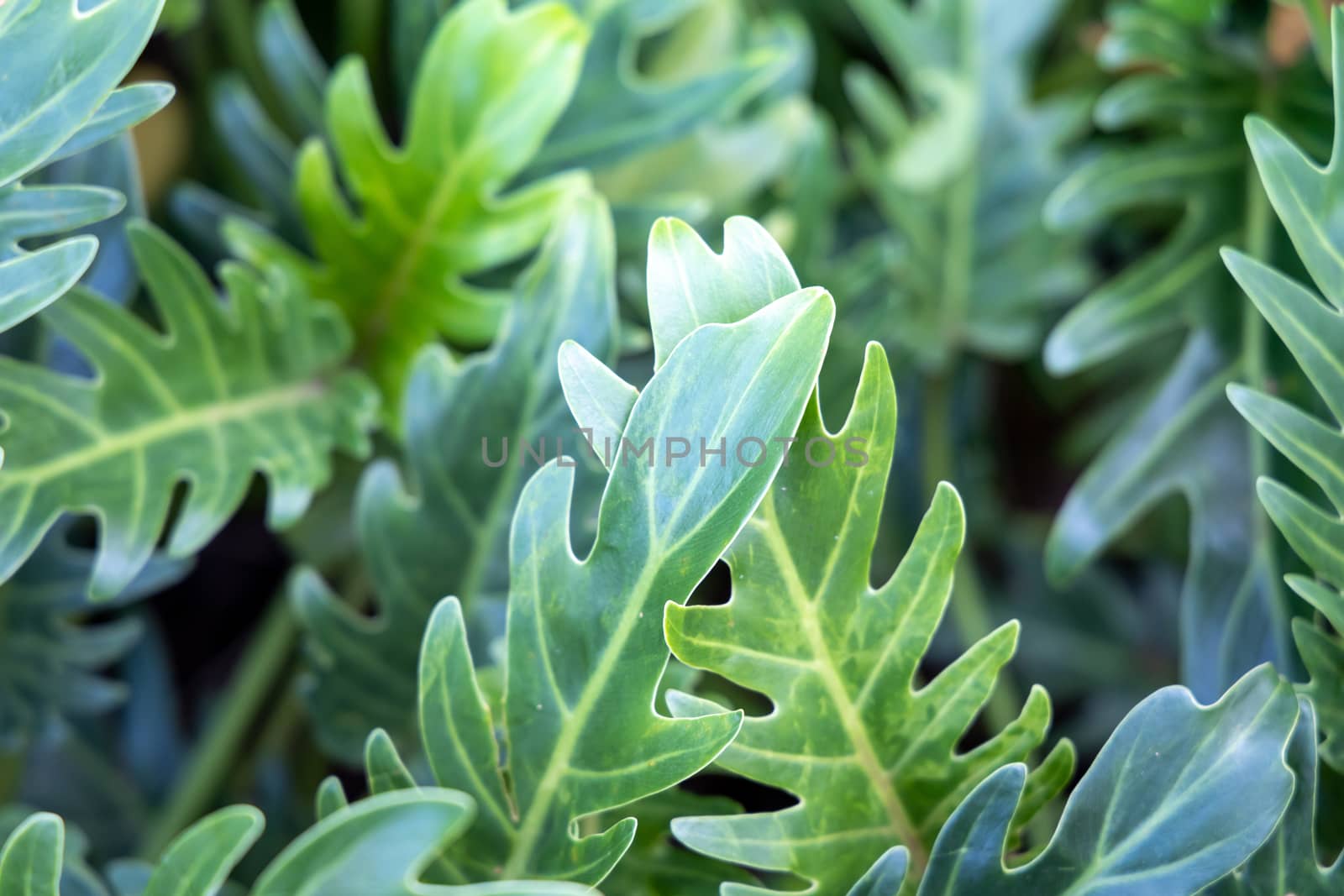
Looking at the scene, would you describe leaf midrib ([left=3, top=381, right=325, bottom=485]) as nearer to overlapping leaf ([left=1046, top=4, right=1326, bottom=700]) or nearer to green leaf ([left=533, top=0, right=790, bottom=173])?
green leaf ([left=533, top=0, right=790, bottom=173])

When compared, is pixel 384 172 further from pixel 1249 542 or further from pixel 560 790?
pixel 1249 542

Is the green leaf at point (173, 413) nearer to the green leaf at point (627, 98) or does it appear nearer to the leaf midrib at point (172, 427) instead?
the leaf midrib at point (172, 427)

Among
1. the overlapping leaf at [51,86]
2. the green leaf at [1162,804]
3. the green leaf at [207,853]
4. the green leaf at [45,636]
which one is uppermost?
the overlapping leaf at [51,86]

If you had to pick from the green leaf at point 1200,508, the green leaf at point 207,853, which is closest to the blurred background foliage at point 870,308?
the green leaf at point 1200,508

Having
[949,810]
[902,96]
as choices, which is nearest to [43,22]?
[949,810]

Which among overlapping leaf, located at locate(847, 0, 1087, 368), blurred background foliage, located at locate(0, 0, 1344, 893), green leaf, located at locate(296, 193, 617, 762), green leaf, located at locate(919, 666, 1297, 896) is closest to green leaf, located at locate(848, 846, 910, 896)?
green leaf, located at locate(919, 666, 1297, 896)

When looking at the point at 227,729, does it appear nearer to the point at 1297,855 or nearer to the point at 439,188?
the point at 439,188

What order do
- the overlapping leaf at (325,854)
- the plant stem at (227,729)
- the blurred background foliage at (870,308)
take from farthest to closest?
the plant stem at (227,729) → the blurred background foliage at (870,308) → the overlapping leaf at (325,854)
